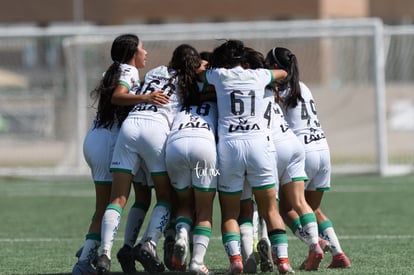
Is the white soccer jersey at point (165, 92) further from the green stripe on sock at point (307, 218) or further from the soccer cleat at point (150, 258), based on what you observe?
the green stripe on sock at point (307, 218)

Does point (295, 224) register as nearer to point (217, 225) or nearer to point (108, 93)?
point (108, 93)

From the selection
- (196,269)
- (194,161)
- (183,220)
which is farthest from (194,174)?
(196,269)

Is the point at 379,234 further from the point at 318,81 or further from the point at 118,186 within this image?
the point at 318,81

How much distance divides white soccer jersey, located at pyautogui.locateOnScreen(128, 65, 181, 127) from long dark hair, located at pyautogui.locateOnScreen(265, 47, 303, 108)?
2.76ft

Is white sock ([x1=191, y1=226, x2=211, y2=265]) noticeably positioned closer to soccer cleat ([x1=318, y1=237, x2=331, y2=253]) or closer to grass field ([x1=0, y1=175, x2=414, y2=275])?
grass field ([x1=0, y1=175, x2=414, y2=275])

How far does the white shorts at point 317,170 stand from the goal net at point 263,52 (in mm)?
12392

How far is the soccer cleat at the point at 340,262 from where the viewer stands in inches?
360

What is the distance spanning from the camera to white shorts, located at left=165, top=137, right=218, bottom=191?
865cm

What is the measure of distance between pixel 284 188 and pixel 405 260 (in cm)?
129

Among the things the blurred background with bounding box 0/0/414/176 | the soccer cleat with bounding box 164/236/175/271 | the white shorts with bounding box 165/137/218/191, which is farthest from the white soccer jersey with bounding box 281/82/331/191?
the blurred background with bounding box 0/0/414/176

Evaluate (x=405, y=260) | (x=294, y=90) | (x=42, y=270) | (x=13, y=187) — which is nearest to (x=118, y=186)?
(x=42, y=270)

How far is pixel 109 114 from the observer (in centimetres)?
919

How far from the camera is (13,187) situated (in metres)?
20.7

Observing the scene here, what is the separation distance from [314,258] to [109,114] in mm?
2059
